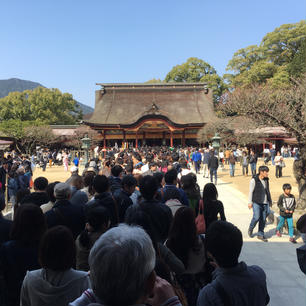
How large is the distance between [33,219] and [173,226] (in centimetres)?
123

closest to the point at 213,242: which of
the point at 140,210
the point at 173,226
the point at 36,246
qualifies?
the point at 173,226

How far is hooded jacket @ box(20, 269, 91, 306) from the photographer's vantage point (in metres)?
1.68

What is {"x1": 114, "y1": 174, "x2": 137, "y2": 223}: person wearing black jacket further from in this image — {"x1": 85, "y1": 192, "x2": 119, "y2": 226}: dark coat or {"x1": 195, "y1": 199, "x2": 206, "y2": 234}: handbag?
{"x1": 195, "y1": 199, "x2": 206, "y2": 234}: handbag

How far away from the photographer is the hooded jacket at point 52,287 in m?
1.68

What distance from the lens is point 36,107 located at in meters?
37.3

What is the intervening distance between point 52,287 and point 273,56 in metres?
39.4

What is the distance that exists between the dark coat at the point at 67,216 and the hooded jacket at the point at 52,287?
1.27m

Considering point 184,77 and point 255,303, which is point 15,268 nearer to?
point 255,303

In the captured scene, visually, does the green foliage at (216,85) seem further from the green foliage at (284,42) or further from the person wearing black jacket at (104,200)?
the person wearing black jacket at (104,200)

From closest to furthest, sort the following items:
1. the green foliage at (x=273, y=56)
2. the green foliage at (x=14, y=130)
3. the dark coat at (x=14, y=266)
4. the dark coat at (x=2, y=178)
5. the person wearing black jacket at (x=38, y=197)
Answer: the dark coat at (x=14, y=266), the person wearing black jacket at (x=38, y=197), the dark coat at (x=2, y=178), the green foliage at (x=14, y=130), the green foliage at (x=273, y=56)

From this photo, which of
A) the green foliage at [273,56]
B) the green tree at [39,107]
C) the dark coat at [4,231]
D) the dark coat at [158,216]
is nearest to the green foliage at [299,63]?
the green foliage at [273,56]

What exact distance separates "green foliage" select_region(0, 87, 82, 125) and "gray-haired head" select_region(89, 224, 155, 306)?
1500 inches

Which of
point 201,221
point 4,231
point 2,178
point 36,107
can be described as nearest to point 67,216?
point 4,231

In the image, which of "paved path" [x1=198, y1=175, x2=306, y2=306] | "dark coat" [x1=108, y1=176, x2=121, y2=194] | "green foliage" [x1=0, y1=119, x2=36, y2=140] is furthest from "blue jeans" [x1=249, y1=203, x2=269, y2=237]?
"green foliage" [x1=0, y1=119, x2=36, y2=140]
